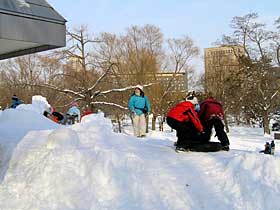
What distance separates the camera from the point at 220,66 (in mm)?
48812

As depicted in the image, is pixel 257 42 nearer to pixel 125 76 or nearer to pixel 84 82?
pixel 125 76

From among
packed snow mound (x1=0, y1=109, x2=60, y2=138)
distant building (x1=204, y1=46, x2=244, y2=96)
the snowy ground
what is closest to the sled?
the snowy ground

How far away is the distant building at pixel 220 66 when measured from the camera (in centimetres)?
4719

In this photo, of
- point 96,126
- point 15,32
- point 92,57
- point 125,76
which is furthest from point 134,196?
point 125,76

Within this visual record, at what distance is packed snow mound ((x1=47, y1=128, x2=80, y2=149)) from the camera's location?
902 cm

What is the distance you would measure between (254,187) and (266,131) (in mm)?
36989

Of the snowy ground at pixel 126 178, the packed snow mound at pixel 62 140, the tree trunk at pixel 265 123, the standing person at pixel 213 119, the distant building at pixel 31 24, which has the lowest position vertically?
the tree trunk at pixel 265 123

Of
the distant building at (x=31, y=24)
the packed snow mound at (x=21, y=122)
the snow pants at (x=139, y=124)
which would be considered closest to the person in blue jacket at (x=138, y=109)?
the snow pants at (x=139, y=124)

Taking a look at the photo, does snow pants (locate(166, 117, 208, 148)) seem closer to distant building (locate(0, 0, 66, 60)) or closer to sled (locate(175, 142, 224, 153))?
sled (locate(175, 142, 224, 153))

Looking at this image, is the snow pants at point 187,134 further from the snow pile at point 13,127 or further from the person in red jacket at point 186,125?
the snow pile at point 13,127

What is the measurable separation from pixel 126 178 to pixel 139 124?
5585 millimetres

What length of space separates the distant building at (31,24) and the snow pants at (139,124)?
6.75m

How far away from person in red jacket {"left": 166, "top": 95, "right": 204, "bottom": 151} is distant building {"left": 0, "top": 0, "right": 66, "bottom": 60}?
3787 millimetres

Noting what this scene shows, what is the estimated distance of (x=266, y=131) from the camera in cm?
4272
